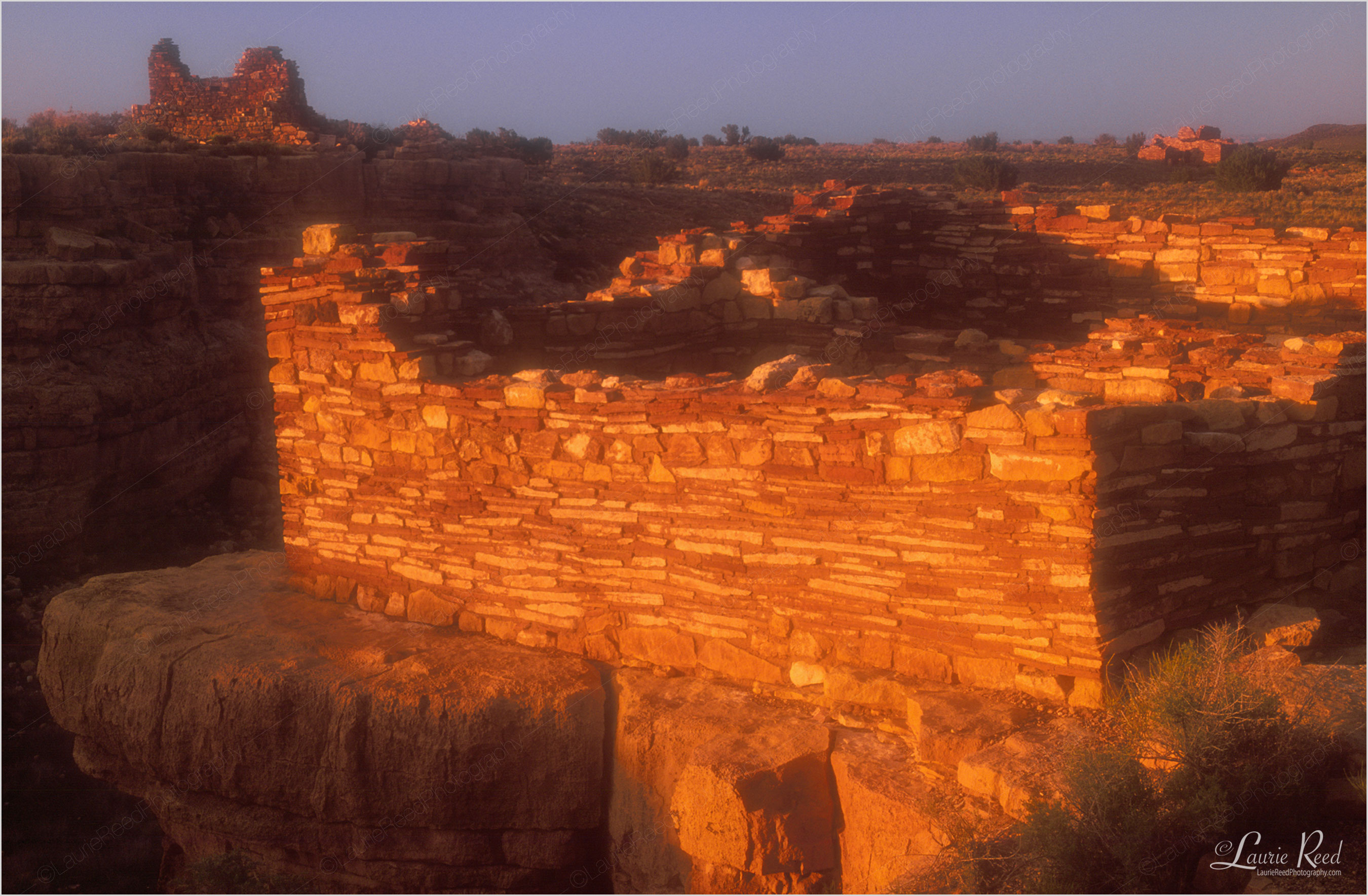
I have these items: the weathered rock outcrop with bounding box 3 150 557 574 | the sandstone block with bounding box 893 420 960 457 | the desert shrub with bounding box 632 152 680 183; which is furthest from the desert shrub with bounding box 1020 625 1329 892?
the desert shrub with bounding box 632 152 680 183

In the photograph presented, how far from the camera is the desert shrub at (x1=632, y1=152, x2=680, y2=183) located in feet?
97.6

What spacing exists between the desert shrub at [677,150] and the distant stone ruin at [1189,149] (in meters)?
16.5

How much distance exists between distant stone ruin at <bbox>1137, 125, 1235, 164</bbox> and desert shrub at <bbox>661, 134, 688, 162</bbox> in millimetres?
16512

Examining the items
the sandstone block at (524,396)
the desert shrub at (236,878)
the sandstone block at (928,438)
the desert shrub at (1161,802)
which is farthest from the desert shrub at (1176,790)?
the desert shrub at (236,878)

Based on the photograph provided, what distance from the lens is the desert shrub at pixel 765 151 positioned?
3812 centimetres

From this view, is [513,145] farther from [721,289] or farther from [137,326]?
[721,289]

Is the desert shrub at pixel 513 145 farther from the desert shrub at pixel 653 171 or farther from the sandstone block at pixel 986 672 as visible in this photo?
the sandstone block at pixel 986 672

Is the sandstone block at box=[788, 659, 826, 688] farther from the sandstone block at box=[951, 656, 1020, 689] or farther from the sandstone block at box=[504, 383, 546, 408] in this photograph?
the sandstone block at box=[504, 383, 546, 408]

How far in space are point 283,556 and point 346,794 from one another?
2.23 metres

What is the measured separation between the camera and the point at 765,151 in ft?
126

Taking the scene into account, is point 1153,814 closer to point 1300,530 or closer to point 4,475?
point 1300,530

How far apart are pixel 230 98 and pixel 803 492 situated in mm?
23926

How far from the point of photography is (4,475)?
13102 millimetres

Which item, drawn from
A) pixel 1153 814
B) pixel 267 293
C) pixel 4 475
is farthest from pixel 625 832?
pixel 4 475
